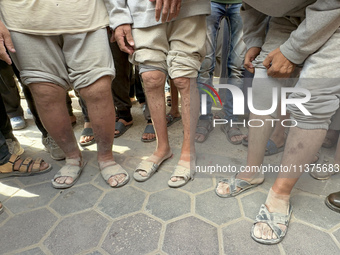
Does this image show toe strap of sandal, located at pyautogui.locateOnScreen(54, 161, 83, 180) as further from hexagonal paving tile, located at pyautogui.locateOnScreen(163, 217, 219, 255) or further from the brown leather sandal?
hexagonal paving tile, located at pyautogui.locateOnScreen(163, 217, 219, 255)

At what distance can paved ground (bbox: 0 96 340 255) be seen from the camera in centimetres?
116

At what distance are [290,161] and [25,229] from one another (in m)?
1.47

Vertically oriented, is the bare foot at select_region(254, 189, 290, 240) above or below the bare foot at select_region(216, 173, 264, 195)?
above

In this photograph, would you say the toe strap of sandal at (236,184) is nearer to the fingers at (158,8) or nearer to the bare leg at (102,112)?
the bare leg at (102,112)

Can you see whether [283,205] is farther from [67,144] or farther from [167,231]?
[67,144]

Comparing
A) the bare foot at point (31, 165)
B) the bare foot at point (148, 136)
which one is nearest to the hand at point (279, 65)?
the bare foot at point (148, 136)

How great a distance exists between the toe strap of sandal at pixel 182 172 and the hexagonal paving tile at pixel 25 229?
0.78 m

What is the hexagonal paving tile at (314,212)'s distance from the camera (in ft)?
4.12

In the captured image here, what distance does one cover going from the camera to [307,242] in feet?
3.77

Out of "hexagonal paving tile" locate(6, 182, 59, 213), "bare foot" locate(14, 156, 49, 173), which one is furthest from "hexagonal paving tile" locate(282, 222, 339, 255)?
"bare foot" locate(14, 156, 49, 173)

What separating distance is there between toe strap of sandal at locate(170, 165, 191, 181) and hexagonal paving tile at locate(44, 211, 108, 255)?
1.77 ft

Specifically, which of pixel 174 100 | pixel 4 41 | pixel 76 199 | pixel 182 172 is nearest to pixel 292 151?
pixel 182 172

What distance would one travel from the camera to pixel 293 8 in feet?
3.58

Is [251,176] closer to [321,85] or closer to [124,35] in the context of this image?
[321,85]
